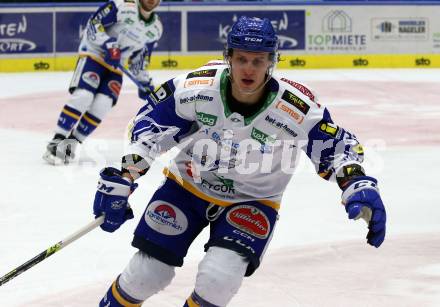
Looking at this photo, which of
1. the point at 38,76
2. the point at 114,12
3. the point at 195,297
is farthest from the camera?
the point at 38,76

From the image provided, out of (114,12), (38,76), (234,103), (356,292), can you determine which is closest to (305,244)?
(356,292)

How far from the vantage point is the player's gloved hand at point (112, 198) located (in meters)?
3.79

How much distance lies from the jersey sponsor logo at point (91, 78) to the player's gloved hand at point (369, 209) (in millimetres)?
5492

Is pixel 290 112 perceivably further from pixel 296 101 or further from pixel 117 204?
pixel 117 204

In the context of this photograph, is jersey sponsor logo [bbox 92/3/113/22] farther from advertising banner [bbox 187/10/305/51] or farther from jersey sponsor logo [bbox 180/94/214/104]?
advertising banner [bbox 187/10/305/51]

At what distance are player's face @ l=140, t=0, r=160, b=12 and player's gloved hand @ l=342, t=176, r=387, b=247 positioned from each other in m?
5.47

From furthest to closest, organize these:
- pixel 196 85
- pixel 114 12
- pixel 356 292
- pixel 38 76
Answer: pixel 38 76, pixel 114 12, pixel 356 292, pixel 196 85

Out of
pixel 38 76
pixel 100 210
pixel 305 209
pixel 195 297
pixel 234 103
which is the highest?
pixel 234 103

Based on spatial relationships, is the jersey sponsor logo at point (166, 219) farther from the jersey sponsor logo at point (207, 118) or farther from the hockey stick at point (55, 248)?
the jersey sponsor logo at point (207, 118)

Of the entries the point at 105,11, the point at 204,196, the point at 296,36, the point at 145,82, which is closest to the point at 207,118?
the point at 204,196

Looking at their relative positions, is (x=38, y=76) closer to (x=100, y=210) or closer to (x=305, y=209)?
(x=305, y=209)

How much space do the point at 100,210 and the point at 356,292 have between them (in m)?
1.68

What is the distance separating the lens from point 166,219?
3949 millimetres

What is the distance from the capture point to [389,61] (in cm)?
1659
